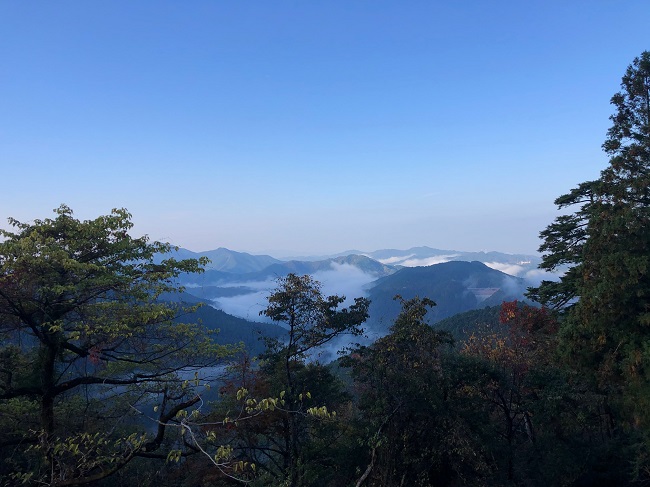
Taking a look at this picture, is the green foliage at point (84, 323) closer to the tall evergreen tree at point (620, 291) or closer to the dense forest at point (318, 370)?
the dense forest at point (318, 370)

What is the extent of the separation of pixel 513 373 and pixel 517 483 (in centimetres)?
577

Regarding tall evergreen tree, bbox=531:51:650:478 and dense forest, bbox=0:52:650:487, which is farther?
tall evergreen tree, bbox=531:51:650:478

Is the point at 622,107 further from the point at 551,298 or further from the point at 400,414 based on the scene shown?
the point at 400,414

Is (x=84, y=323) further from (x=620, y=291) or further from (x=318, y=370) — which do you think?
(x=620, y=291)

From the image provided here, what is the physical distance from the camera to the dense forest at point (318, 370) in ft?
28.7

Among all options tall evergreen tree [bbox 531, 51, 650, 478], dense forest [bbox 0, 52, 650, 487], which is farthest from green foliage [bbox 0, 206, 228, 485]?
Answer: tall evergreen tree [bbox 531, 51, 650, 478]

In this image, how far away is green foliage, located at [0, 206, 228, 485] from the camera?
27.2 ft

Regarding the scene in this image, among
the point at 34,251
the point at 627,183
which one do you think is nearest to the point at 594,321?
the point at 627,183

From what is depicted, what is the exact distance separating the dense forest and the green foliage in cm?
6

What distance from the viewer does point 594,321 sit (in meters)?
11.5

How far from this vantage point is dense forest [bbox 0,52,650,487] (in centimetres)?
874

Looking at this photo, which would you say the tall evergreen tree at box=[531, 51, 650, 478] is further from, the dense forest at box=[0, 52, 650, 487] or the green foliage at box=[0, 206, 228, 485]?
the green foliage at box=[0, 206, 228, 485]

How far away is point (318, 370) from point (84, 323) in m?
11.5

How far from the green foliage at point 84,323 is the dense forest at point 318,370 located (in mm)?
56
